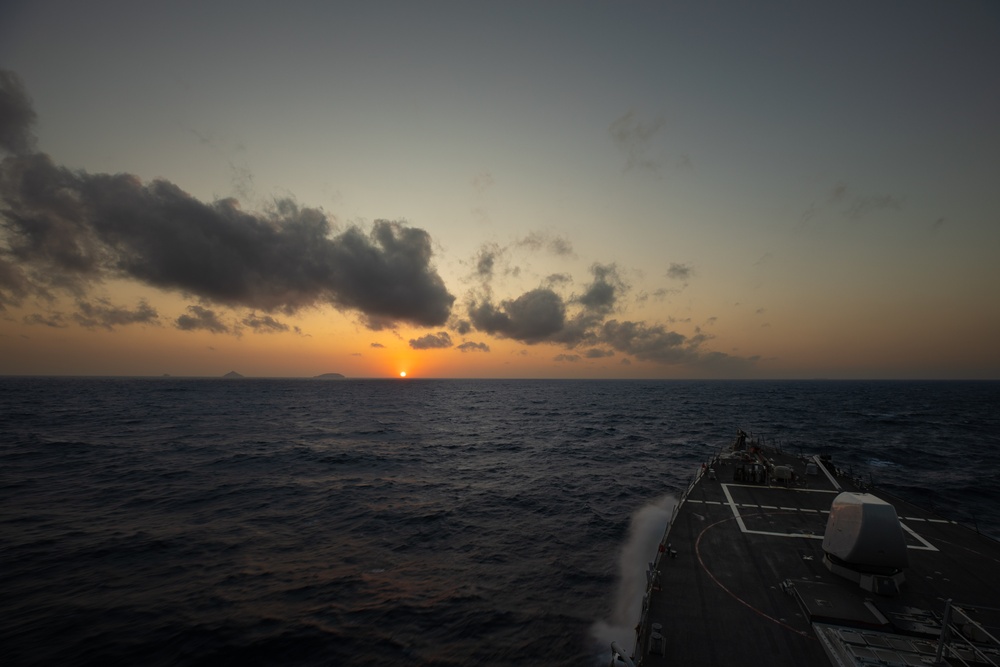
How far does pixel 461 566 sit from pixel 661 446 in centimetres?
5715

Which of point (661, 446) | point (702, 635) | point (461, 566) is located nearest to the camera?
point (702, 635)

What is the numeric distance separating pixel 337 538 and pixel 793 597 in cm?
3206

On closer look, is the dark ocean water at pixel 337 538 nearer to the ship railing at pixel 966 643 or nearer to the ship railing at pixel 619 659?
the ship railing at pixel 619 659

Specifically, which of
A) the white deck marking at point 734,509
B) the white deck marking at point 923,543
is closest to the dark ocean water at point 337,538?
the white deck marking at point 734,509

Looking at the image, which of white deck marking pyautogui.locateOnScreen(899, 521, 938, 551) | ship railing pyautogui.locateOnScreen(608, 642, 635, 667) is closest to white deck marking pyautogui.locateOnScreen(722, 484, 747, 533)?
white deck marking pyautogui.locateOnScreen(899, 521, 938, 551)

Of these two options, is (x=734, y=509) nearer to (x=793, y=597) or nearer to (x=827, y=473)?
(x=793, y=597)

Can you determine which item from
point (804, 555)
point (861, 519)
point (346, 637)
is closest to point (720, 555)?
point (804, 555)

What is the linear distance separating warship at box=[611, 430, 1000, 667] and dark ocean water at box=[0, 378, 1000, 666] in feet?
20.0

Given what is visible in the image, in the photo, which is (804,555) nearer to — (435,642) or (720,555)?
(720,555)

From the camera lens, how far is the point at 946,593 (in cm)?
2055

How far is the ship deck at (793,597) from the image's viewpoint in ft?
52.6

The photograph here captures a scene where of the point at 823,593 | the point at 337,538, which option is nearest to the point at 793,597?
the point at 823,593

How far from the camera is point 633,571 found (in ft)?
99.0

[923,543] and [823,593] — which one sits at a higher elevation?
[823,593]
